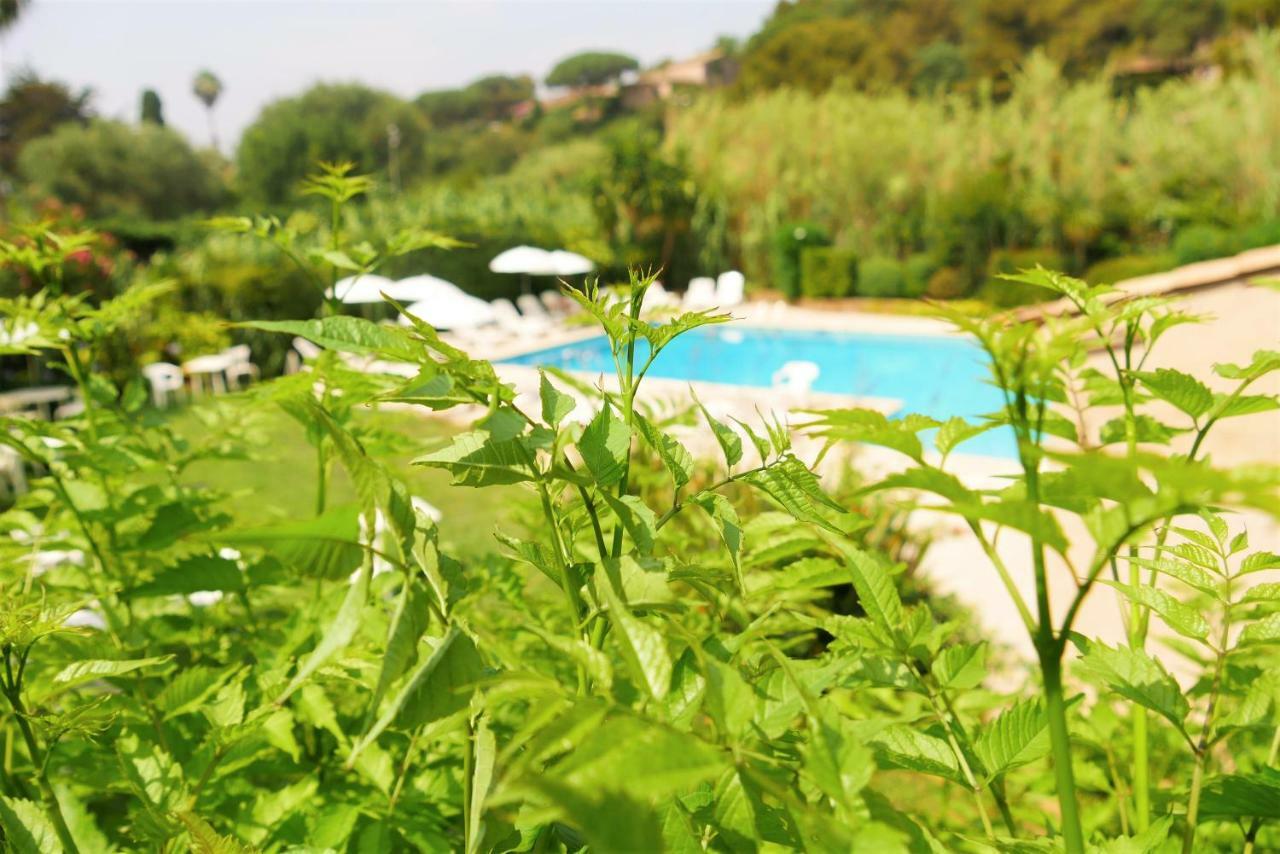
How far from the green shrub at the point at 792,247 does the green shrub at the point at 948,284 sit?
272 cm

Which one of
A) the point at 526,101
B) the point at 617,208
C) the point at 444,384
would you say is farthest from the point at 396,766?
the point at 526,101

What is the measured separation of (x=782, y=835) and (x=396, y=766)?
0.80m

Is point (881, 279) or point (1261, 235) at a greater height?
point (1261, 235)

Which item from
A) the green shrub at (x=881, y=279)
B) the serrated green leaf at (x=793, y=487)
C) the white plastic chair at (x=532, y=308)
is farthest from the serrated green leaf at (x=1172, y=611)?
the green shrub at (x=881, y=279)

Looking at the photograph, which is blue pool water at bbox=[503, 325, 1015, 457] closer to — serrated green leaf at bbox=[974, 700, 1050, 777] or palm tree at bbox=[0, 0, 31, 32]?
serrated green leaf at bbox=[974, 700, 1050, 777]

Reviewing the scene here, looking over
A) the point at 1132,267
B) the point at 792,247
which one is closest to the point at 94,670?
the point at 1132,267

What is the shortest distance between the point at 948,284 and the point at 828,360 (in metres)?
4.57

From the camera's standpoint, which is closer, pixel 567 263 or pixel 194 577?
pixel 194 577

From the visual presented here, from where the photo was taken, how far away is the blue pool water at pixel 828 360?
1301 centimetres

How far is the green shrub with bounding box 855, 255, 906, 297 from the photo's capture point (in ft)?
60.3

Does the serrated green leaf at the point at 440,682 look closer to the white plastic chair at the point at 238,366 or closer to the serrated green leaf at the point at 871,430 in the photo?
the serrated green leaf at the point at 871,430

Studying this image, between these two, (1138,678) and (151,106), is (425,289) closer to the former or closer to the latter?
(1138,678)

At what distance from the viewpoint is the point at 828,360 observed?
1478cm

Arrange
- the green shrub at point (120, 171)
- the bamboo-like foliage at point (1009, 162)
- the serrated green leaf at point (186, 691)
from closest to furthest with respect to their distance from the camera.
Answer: the serrated green leaf at point (186, 691) → the bamboo-like foliage at point (1009, 162) → the green shrub at point (120, 171)
